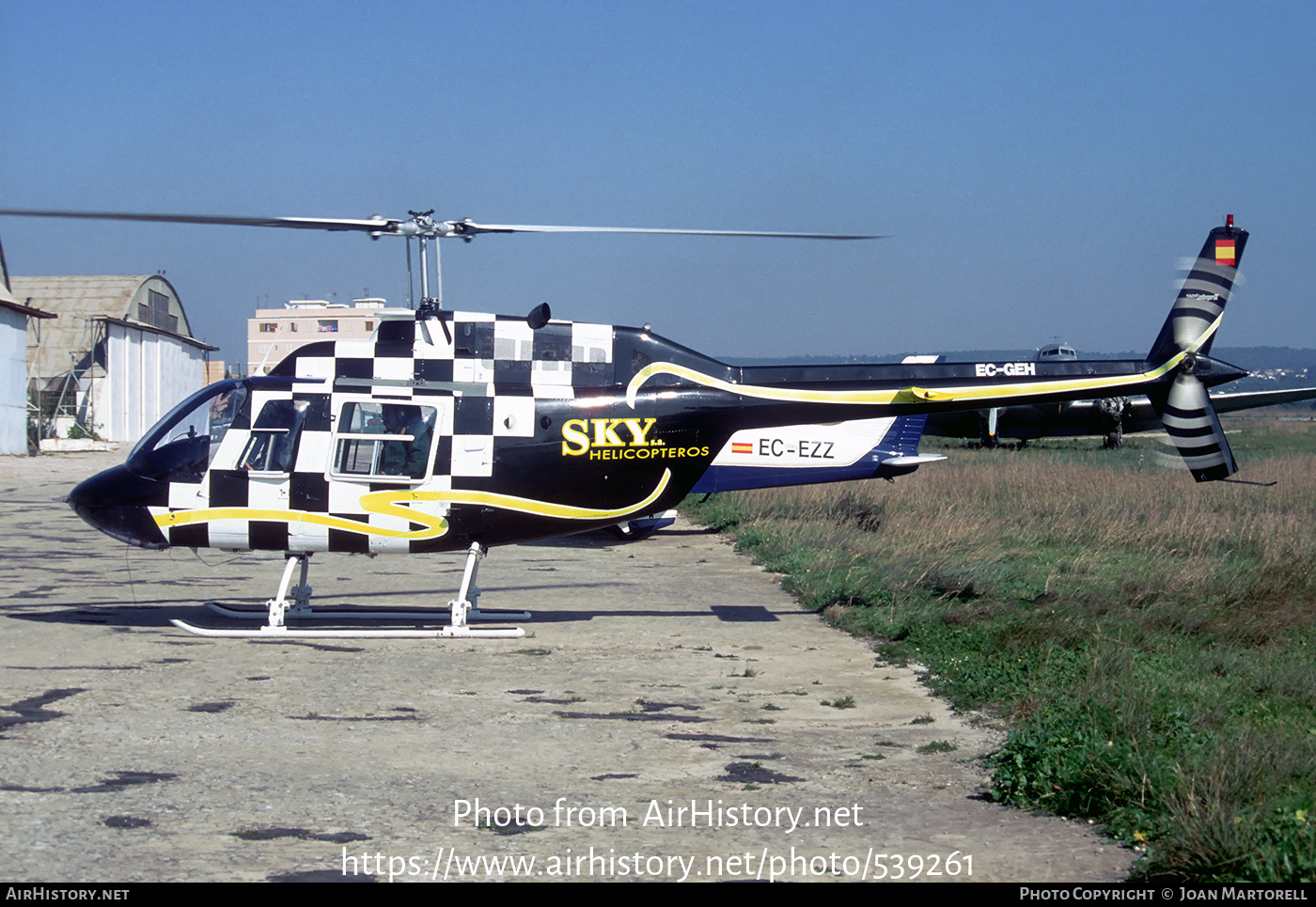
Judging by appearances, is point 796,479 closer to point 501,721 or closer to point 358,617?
point 358,617

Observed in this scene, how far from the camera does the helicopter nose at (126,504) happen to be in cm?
1013

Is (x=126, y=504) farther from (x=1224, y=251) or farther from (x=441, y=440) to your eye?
(x=1224, y=251)

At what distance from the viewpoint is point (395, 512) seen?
405 inches

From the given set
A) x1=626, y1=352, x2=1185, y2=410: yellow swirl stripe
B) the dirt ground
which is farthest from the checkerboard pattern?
the dirt ground

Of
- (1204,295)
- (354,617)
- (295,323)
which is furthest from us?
(295,323)

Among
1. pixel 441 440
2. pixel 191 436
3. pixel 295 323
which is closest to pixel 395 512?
pixel 441 440

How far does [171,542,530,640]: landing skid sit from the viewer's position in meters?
9.89

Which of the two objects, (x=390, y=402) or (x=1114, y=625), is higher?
(x=390, y=402)

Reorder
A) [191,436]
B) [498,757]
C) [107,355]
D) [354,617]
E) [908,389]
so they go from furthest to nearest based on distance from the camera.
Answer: [107,355], [908,389], [354,617], [191,436], [498,757]

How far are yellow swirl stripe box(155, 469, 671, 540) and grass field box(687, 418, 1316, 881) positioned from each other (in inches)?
122

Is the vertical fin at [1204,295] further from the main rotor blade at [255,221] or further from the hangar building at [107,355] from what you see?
the hangar building at [107,355]

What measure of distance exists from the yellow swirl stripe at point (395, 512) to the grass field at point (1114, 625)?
3101 mm

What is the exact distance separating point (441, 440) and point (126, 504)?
276 centimetres
